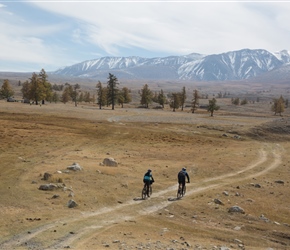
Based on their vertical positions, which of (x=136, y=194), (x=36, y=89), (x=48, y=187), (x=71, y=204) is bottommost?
(x=136, y=194)

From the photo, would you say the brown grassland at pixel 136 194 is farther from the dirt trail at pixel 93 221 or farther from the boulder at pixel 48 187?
the boulder at pixel 48 187

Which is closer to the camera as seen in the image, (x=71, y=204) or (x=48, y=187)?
(x=71, y=204)

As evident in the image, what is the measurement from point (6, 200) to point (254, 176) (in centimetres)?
2682

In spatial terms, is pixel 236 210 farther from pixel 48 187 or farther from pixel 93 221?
pixel 48 187

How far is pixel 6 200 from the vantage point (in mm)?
24578

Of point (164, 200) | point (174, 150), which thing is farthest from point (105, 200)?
point (174, 150)

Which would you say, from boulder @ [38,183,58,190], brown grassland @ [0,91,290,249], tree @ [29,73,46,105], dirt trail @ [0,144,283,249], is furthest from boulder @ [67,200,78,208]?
tree @ [29,73,46,105]

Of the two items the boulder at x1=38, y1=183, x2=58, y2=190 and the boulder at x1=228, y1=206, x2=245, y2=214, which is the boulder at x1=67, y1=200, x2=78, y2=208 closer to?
the boulder at x1=38, y1=183, x2=58, y2=190

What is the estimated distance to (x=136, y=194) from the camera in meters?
28.8

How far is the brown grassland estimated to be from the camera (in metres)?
19.6

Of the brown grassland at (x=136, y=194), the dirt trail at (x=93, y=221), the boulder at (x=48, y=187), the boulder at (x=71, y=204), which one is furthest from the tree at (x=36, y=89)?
the boulder at (x=71, y=204)

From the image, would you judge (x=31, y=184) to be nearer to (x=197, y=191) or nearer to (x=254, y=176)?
(x=197, y=191)

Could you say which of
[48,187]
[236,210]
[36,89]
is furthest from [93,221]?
[36,89]

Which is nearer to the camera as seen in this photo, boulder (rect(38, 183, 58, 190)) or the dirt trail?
the dirt trail
